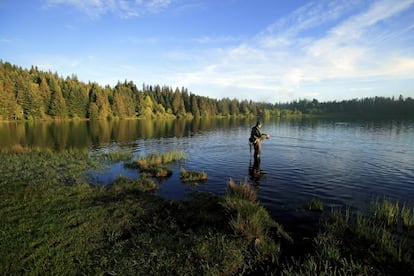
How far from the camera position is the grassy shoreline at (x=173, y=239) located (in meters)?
6.74

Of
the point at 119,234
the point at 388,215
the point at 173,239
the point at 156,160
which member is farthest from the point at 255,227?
the point at 156,160

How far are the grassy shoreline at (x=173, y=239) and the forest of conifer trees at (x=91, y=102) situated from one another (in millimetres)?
91955

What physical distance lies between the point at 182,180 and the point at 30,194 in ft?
29.5

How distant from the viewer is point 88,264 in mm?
6793

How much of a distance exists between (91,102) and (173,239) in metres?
115

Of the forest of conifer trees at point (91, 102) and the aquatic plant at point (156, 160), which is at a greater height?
the forest of conifer trees at point (91, 102)

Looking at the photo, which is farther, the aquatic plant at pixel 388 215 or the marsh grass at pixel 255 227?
the aquatic plant at pixel 388 215

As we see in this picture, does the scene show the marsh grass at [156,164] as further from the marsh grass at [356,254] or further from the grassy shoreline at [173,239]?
the marsh grass at [356,254]

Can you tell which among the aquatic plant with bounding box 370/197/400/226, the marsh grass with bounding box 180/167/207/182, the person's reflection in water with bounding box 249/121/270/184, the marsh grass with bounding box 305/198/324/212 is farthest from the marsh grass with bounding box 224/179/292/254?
the person's reflection in water with bounding box 249/121/270/184

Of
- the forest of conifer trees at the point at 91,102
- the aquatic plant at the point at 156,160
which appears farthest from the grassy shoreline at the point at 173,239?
the forest of conifer trees at the point at 91,102

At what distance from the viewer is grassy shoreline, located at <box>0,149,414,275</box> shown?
6.74 meters

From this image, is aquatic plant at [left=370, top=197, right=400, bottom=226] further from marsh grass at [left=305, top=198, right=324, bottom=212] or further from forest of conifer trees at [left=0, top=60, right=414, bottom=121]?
forest of conifer trees at [left=0, top=60, right=414, bottom=121]

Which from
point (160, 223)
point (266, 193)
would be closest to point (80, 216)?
point (160, 223)

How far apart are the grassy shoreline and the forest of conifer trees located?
9196 centimetres
